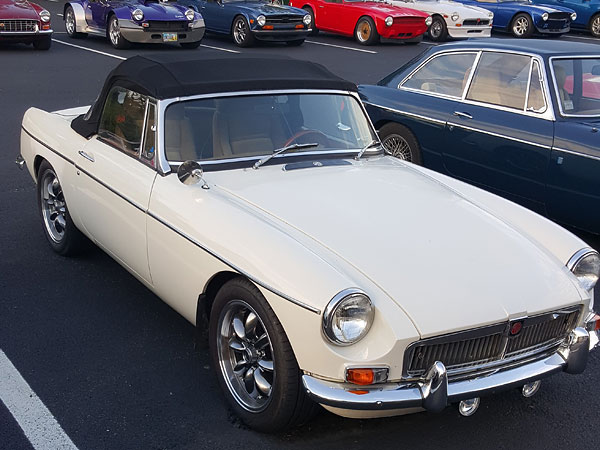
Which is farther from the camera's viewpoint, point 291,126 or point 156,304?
point 156,304

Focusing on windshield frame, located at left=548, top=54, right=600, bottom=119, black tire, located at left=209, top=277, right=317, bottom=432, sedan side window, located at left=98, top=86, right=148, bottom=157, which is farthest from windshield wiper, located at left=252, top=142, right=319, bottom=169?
windshield frame, located at left=548, top=54, right=600, bottom=119

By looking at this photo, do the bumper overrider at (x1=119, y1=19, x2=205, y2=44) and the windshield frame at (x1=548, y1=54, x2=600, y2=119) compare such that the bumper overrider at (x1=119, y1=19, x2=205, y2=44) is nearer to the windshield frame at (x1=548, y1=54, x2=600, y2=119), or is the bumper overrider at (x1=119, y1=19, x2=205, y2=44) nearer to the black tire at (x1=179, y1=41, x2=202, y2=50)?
the black tire at (x1=179, y1=41, x2=202, y2=50)

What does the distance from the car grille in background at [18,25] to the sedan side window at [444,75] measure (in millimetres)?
10409

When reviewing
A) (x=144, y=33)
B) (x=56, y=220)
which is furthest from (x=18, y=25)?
(x=56, y=220)

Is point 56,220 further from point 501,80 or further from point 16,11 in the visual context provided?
point 16,11

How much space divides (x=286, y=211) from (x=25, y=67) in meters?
11.6

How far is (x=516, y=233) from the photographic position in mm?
4098

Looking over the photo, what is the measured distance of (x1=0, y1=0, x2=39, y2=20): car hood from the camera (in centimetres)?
1511

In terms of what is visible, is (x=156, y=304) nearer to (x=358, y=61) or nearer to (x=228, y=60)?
(x=228, y=60)

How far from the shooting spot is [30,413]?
3.80m

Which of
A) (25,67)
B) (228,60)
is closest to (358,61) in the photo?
(25,67)

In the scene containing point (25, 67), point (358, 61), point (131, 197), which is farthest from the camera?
point (358, 61)

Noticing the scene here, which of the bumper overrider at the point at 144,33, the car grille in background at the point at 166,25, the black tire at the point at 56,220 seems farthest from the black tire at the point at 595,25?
the black tire at the point at 56,220

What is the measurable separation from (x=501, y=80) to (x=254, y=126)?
312cm
